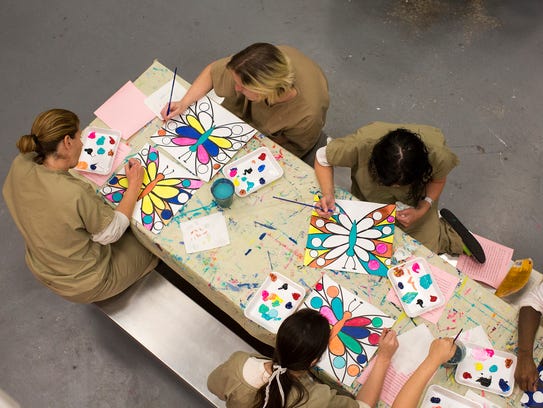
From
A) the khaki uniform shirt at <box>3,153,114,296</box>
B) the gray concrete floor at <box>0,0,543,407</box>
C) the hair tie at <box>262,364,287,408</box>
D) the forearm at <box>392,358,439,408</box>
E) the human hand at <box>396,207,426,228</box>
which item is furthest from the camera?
the gray concrete floor at <box>0,0,543,407</box>

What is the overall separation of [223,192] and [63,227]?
26.0 inches

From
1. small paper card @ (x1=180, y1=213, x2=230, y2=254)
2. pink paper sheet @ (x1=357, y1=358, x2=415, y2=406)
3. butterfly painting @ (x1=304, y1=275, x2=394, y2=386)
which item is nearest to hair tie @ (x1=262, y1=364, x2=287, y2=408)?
butterfly painting @ (x1=304, y1=275, x2=394, y2=386)

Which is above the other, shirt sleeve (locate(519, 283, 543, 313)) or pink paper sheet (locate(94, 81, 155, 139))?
pink paper sheet (locate(94, 81, 155, 139))

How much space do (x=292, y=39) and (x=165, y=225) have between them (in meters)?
2.09

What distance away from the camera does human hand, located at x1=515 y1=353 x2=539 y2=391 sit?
1832mm

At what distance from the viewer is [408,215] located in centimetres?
228

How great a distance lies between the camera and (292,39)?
3.62 m

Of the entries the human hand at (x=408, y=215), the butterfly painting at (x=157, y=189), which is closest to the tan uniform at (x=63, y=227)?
the butterfly painting at (x=157, y=189)

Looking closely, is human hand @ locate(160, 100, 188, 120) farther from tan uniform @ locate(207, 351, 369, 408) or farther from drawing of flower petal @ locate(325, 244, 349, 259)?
tan uniform @ locate(207, 351, 369, 408)

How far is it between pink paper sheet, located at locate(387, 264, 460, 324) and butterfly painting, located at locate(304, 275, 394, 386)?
0.29ft

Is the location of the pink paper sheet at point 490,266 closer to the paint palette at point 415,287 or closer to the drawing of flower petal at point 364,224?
the paint palette at point 415,287

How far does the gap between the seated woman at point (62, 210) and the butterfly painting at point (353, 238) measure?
825mm

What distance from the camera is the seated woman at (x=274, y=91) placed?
2.11 meters

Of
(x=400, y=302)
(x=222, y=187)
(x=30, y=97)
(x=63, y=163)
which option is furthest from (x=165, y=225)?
(x=30, y=97)
